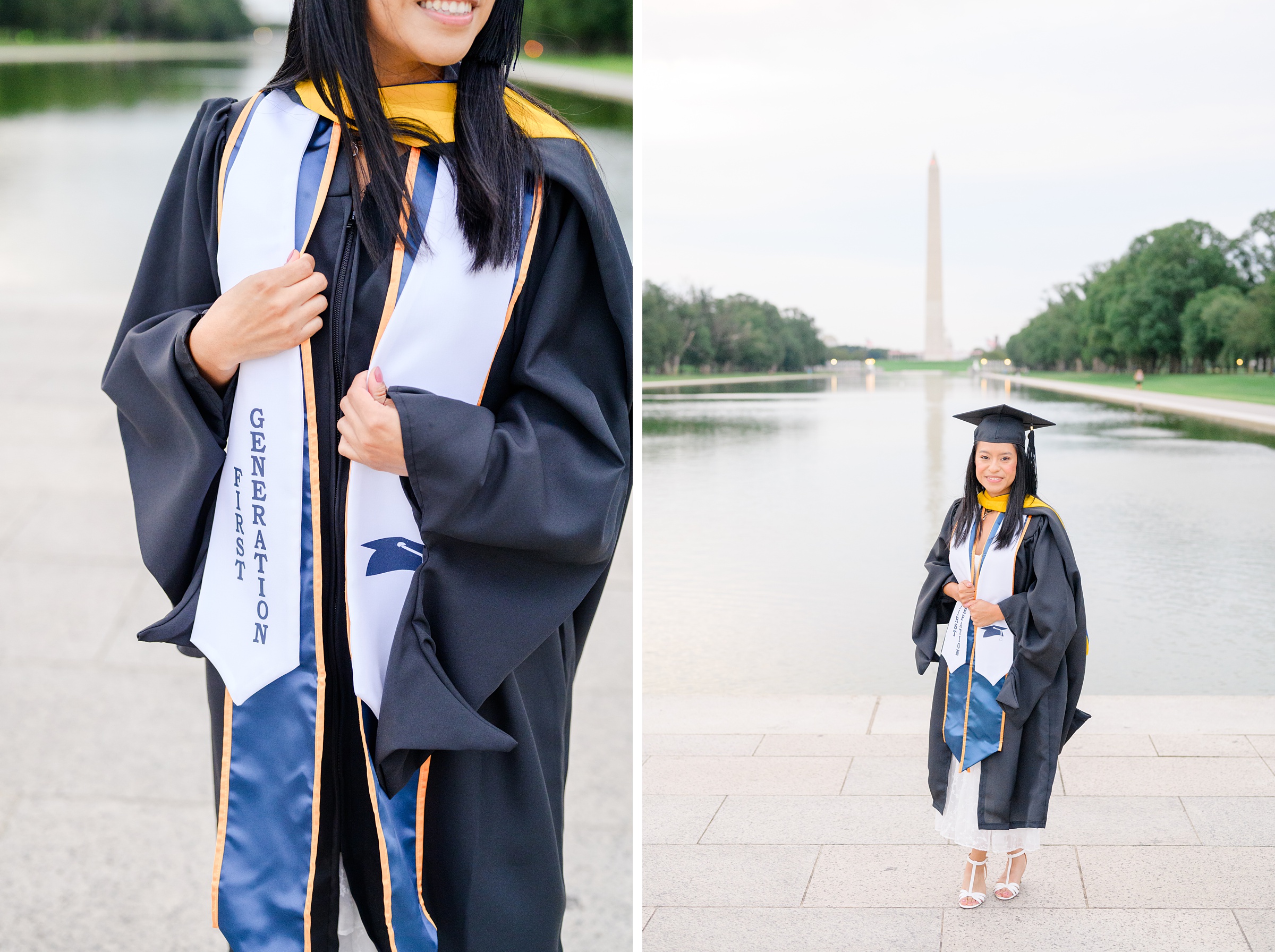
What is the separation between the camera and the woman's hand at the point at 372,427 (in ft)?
4.41

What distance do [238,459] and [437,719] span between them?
1.41 feet

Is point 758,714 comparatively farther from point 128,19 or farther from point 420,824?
point 128,19

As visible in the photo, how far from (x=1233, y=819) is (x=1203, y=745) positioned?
459 millimetres

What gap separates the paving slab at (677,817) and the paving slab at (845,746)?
47 cm

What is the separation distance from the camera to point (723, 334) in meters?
7.80

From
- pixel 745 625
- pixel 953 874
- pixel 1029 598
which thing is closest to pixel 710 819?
pixel 953 874

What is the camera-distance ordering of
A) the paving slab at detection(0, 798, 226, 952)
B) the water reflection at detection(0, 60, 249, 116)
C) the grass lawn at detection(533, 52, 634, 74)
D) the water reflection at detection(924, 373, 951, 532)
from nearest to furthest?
the paving slab at detection(0, 798, 226, 952) < the grass lawn at detection(533, 52, 634, 74) < the water reflection at detection(924, 373, 951, 532) < the water reflection at detection(0, 60, 249, 116)

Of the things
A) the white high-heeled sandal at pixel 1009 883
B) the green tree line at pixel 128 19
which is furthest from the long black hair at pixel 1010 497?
the green tree line at pixel 128 19

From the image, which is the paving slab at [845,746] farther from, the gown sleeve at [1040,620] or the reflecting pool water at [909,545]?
the gown sleeve at [1040,620]

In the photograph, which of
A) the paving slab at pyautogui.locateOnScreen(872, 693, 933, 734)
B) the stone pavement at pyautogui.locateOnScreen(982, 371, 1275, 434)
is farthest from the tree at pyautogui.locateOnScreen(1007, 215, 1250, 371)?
the paving slab at pyautogui.locateOnScreen(872, 693, 933, 734)

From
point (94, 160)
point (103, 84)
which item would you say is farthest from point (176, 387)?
point (103, 84)

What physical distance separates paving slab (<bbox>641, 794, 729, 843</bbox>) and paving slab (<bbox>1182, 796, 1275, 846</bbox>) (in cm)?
124

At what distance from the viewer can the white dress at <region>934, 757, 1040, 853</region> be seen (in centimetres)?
299

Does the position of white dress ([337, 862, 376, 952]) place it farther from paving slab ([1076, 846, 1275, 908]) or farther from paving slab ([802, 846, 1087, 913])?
paving slab ([1076, 846, 1275, 908])
